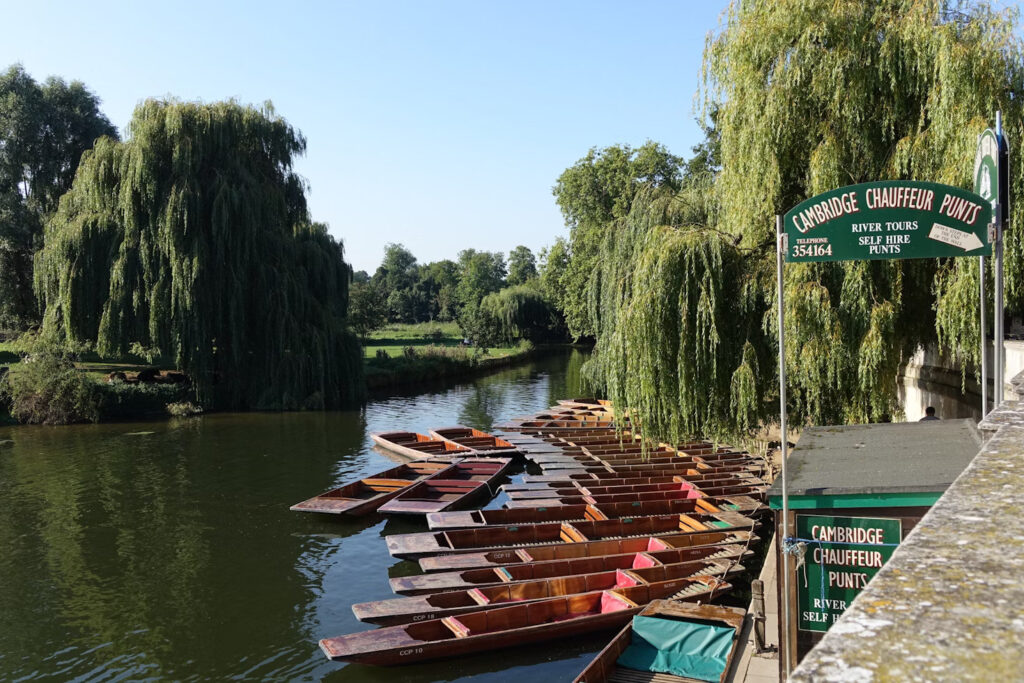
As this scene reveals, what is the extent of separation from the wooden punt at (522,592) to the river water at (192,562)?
1.98ft

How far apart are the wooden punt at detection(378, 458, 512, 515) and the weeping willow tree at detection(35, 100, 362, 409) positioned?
11.0 metres

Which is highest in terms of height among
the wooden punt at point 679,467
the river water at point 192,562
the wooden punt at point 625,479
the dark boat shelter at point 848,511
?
the dark boat shelter at point 848,511

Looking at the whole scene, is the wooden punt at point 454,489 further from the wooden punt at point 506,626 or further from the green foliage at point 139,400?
the green foliage at point 139,400

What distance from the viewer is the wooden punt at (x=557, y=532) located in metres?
12.4

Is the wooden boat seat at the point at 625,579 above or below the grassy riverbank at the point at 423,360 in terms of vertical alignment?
below

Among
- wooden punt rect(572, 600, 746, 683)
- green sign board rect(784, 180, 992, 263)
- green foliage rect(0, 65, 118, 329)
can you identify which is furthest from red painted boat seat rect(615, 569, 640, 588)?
green foliage rect(0, 65, 118, 329)

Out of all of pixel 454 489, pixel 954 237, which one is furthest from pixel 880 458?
pixel 454 489

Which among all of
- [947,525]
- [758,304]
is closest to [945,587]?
[947,525]

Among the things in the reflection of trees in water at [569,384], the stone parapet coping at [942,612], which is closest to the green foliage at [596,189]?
the reflection of trees in water at [569,384]

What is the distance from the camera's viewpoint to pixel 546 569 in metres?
10.8

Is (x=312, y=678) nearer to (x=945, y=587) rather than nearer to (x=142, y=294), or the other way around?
(x=945, y=587)

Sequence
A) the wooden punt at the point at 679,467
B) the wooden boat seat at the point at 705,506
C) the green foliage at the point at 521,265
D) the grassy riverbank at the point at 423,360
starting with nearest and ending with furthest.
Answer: the wooden boat seat at the point at 705,506 → the wooden punt at the point at 679,467 → the grassy riverbank at the point at 423,360 → the green foliage at the point at 521,265

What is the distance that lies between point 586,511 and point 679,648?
18.9 ft

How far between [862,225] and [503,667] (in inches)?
238
